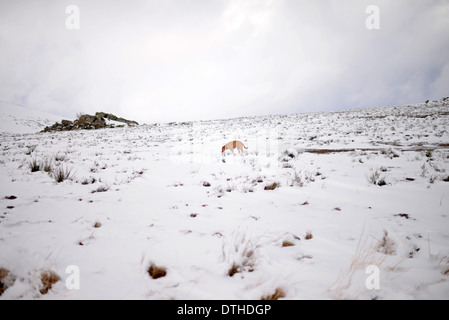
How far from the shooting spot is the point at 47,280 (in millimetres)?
1476

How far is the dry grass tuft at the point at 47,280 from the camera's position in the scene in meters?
1.43

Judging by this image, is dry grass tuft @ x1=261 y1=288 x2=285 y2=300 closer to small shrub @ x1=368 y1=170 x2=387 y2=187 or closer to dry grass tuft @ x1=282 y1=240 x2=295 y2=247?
dry grass tuft @ x1=282 y1=240 x2=295 y2=247

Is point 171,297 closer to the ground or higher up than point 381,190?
closer to the ground

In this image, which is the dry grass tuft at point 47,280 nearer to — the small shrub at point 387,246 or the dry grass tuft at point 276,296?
the dry grass tuft at point 276,296

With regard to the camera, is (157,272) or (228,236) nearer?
(157,272)

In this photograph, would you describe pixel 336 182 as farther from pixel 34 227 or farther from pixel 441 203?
pixel 34 227

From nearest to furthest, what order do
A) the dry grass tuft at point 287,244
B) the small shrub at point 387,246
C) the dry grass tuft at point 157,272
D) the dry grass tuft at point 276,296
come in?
the dry grass tuft at point 276,296 < the dry grass tuft at point 157,272 < the small shrub at point 387,246 < the dry grass tuft at point 287,244

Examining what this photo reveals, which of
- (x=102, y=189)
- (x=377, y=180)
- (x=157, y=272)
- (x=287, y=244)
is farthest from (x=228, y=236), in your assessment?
(x=377, y=180)

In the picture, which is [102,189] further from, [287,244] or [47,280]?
[287,244]

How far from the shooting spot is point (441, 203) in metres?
2.93

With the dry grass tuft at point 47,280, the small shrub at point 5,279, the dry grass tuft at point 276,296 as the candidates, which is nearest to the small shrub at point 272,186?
the dry grass tuft at point 276,296

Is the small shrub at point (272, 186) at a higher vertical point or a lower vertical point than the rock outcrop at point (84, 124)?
lower
